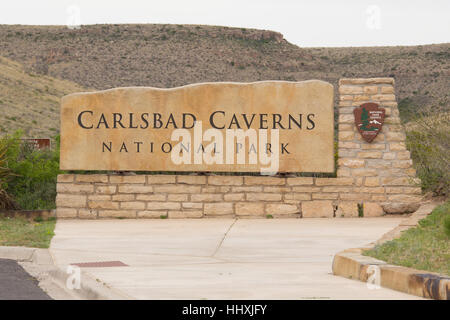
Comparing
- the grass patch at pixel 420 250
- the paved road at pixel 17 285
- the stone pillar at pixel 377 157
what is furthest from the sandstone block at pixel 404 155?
the paved road at pixel 17 285

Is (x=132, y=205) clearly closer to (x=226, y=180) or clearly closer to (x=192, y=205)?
(x=192, y=205)

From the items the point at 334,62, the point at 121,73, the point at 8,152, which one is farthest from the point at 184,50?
the point at 8,152

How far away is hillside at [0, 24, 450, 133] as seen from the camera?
74.9 metres

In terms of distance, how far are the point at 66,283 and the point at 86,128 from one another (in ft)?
28.8

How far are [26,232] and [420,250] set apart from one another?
688 cm

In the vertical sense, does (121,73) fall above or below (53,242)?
above

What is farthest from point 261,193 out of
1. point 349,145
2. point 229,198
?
point 349,145

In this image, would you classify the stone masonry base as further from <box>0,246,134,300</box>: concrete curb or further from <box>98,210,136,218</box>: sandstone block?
<box>0,246,134,300</box>: concrete curb

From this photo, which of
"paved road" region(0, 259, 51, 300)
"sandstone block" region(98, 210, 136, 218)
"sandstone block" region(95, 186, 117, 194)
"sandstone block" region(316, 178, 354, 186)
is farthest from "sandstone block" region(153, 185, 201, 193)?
"paved road" region(0, 259, 51, 300)

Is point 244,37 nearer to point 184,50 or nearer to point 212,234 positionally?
point 184,50

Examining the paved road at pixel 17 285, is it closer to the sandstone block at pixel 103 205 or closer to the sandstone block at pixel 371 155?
the sandstone block at pixel 103 205

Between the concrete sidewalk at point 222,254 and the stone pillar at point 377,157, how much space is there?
70cm

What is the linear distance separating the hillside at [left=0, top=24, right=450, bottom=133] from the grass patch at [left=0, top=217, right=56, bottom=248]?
5396 centimetres

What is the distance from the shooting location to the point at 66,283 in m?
8.38
